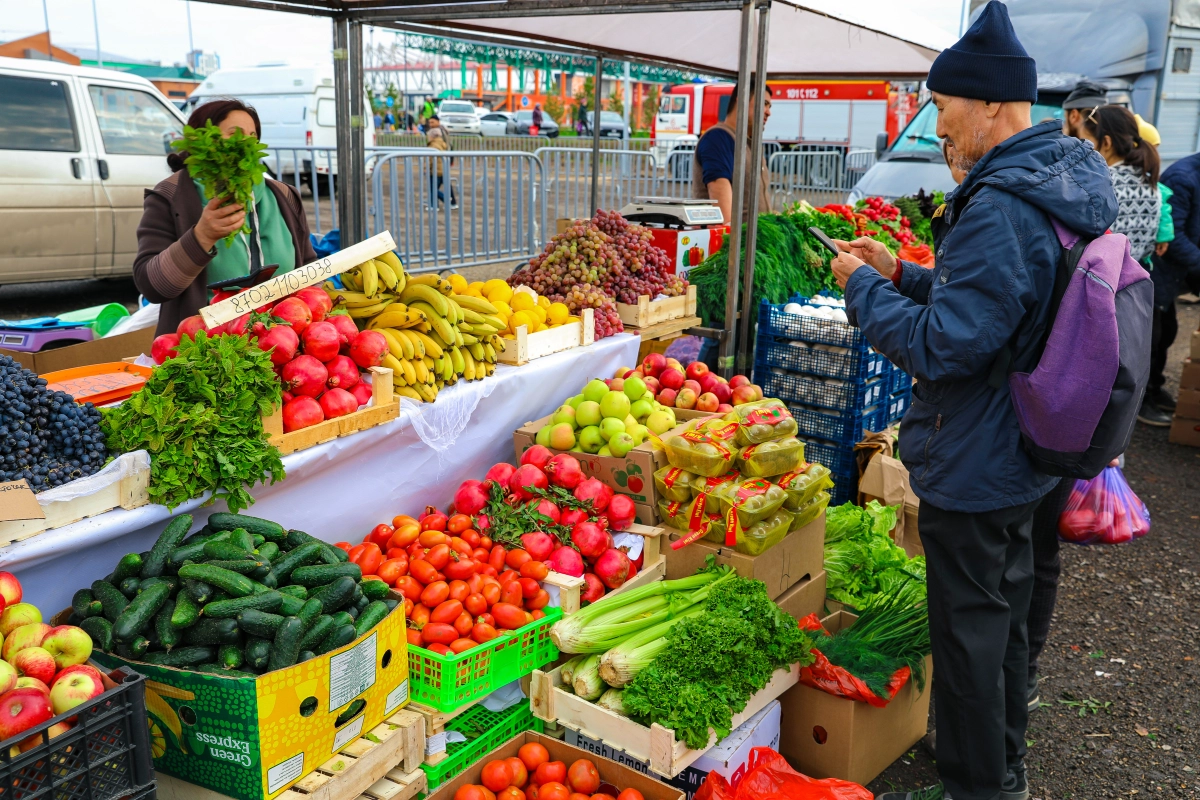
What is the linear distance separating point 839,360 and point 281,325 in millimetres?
3087

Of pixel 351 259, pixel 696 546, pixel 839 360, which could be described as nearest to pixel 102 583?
pixel 351 259

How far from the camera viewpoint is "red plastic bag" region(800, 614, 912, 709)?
3070 millimetres

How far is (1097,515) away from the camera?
3566 millimetres

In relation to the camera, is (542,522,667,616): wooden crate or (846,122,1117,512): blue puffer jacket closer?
(846,122,1117,512): blue puffer jacket

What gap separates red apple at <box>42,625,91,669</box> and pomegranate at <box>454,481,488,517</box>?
4.97 feet

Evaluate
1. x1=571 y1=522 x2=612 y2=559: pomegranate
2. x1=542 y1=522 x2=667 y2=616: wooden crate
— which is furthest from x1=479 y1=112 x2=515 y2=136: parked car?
x1=571 y1=522 x2=612 y2=559: pomegranate

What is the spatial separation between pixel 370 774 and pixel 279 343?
1.33m

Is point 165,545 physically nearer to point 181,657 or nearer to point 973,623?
point 181,657

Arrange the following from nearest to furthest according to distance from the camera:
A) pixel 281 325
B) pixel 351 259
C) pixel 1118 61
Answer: pixel 281 325, pixel 351 259, pixel 1118 61

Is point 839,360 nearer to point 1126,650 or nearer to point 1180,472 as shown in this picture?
point 1126,650

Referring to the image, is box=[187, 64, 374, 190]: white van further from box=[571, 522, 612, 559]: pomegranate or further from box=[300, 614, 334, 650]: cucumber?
box=[300, 614, 334, 650]: cucumber

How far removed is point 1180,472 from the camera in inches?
260

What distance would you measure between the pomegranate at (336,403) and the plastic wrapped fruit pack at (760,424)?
1.47 m

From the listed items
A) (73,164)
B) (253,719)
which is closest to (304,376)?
(253,719)
